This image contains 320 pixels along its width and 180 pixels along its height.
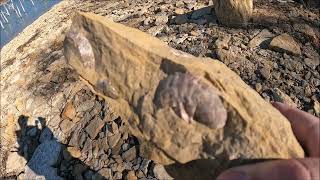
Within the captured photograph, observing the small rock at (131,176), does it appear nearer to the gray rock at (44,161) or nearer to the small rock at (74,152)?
Result: the small rock at (74,152)

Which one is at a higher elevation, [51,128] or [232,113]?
[232,113]

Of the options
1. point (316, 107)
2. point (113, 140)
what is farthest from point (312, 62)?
point (113, 140)

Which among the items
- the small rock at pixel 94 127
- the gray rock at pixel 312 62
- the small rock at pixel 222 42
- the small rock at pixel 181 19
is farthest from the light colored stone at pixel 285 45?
the small rock at pixel 94 127

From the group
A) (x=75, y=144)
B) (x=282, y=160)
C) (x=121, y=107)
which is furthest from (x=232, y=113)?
(x=75, y=144)

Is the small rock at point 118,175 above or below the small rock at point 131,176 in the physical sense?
below

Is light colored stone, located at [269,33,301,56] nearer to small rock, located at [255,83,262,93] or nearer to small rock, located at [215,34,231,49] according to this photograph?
small rock, located at [215,34,231,49]

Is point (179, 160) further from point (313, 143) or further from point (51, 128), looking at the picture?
point (51, 128)

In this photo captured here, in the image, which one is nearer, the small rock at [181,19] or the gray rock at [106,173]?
the gray rock at [106,173]
